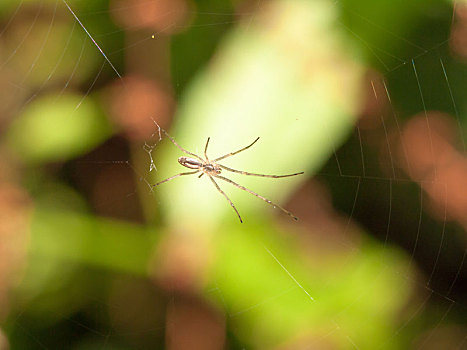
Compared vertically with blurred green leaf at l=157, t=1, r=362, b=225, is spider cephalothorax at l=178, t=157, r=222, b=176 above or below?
below

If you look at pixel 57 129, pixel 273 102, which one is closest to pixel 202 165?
pixel 273 102

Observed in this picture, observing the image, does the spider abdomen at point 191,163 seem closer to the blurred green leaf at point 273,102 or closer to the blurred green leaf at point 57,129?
the blurred green leaf at point 273,102

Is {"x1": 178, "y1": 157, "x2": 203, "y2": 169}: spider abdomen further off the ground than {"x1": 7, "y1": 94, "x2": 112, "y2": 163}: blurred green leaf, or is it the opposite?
{"x1": 7, "y1": 94, "x2": 112, "y2": 163}: blurred green leaf

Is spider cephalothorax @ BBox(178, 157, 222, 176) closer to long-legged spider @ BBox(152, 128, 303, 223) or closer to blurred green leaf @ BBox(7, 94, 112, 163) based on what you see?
long-legged spider @ BBox(152, 128, 303, 223)

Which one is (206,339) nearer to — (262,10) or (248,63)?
(248,63)

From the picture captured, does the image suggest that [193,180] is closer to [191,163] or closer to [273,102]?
[191,163]

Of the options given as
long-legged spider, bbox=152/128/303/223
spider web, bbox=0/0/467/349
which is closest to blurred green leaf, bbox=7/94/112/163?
spider web, bbox=0/0/467/349

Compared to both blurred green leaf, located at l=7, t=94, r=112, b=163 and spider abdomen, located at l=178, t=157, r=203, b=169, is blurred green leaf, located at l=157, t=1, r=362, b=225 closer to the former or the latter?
spider abdomen, located at l=178, t=157, r=203, b=169

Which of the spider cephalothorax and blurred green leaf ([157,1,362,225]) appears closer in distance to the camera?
blurred green leaf ([157,1,362,225])
